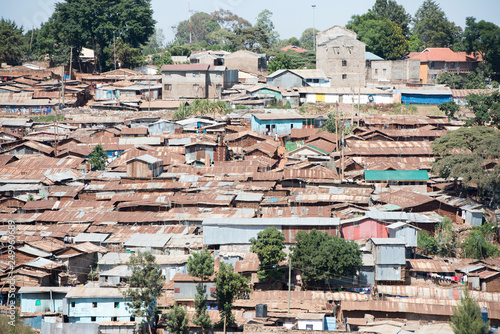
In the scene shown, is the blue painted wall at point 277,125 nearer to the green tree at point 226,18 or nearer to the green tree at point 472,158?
the green tree at point 472,158

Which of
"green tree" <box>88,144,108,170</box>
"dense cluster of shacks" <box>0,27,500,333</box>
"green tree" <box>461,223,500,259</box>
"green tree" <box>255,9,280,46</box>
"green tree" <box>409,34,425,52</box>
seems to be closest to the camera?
"dense cluster of shacks" <box>0,27,500,333</box>

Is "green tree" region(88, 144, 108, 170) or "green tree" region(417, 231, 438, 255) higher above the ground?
"green tree" region(88, 144, 108, 170)

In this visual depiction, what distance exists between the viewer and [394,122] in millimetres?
44188

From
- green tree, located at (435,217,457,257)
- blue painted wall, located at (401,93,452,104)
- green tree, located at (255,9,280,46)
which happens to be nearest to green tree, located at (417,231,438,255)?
green tree, located at (435,217,457,257)

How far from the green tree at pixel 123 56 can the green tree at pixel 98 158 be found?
26.3m

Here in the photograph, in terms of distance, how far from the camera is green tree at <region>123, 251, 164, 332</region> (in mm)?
19766

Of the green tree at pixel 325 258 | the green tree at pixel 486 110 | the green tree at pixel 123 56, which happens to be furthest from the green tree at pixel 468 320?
the green tree at pixel 123 56

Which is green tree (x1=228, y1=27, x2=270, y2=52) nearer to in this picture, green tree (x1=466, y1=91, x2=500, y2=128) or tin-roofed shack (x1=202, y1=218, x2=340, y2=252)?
green tree (x1=466, y1=91, x2=500, y2=128)

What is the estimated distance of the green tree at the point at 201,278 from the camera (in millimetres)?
19828

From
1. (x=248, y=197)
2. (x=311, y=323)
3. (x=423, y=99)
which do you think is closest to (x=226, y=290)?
(x=311, y=323)

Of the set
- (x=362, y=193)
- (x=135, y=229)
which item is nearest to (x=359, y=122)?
(x=362, y=193)

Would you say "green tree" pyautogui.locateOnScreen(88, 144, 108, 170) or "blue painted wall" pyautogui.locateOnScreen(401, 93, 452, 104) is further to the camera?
"blue painted wall" pyautogui.locateOnScreen(401, 93, 452, 104)

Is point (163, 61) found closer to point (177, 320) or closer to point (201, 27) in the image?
point (177, 320)

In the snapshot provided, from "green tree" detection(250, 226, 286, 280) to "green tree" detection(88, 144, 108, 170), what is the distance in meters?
15.9
